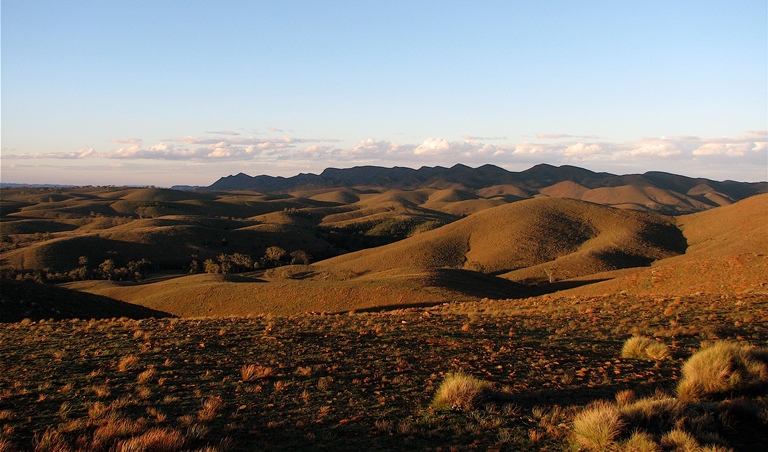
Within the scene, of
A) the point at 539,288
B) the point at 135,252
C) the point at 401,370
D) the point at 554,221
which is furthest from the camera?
the point at 554,221

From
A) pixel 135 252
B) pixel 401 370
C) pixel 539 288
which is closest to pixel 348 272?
pixel 539 288

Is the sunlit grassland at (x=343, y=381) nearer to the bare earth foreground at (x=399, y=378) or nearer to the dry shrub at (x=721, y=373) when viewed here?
the bare earth foreground at (x=399, y=378)

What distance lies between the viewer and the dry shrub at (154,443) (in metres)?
6.60

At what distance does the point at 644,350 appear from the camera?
12492 mm

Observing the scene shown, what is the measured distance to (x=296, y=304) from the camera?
132 feet

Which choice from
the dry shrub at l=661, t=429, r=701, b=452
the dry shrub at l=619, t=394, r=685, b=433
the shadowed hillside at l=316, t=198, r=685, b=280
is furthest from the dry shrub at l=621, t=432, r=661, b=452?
the shadowed hillside at l=316, t=198, r=685, b=280

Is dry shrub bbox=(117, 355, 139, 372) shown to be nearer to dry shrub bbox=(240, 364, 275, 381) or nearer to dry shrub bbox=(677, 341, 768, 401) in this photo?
dry shrub bbox=(240, 364, 275, 381)

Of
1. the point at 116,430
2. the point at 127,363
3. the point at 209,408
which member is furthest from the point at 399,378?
the point at 127,363

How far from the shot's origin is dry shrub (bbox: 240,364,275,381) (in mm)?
10586

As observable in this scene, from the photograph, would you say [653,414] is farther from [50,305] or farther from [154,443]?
[50,305]

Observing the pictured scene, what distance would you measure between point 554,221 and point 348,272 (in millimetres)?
44350

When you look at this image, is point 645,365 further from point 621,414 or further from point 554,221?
point 554,221

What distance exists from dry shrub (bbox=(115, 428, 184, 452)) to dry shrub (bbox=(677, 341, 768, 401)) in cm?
824

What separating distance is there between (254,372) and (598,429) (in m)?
6.64
